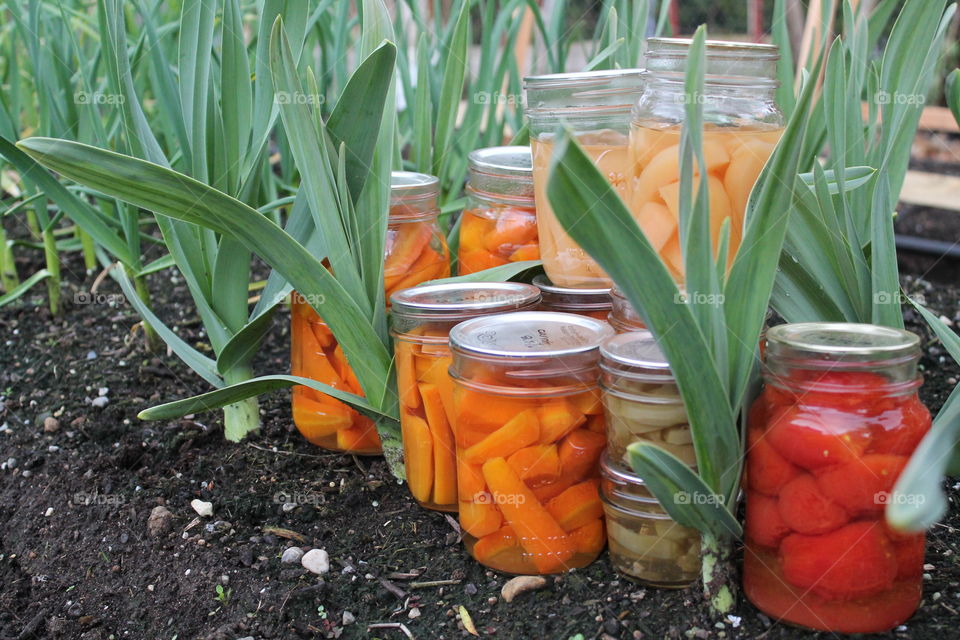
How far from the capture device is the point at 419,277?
1209mm

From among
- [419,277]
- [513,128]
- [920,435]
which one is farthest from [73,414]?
[920,435]

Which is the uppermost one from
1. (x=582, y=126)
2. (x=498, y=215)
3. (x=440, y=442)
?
(x=582, y=126)

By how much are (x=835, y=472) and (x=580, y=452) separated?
26 cm

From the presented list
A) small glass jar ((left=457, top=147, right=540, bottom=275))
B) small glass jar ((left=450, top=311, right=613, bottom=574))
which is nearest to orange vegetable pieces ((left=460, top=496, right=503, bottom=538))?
small glass jar ((left=450, top=311, right=613, bottom=574))

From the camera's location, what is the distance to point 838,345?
765 millimetres

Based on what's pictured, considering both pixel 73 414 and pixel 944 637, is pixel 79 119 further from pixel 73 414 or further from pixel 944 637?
pixel 944 637

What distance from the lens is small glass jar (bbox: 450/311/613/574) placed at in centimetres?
89

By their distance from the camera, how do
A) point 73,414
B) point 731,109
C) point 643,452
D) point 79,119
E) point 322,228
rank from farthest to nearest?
point 79,119
point 73,414
point 322,228
point 731,109
point 643,452

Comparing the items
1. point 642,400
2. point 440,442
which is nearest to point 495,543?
point 440,442

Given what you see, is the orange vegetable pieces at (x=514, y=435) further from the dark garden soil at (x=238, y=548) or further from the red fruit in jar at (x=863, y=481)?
the red fruit in jar at (x=863, y=481)

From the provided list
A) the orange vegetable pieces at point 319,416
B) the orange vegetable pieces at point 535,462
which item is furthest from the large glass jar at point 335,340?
the orange vegetable pieces at point 535,462

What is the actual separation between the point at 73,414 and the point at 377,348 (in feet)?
2.03

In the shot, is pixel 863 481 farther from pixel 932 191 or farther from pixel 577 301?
pixel 932 191

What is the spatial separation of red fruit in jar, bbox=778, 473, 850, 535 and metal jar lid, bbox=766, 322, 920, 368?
0.35 ft
